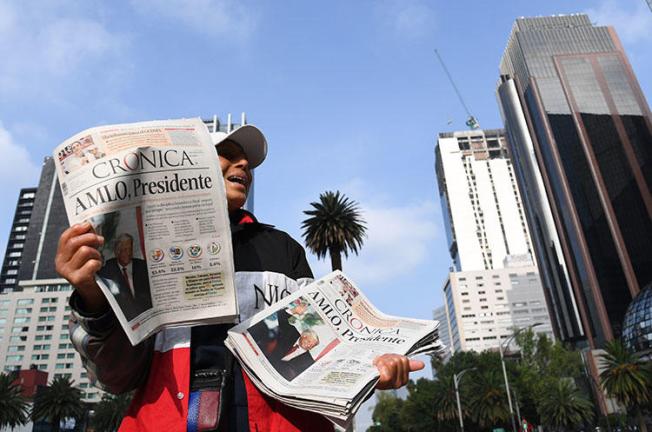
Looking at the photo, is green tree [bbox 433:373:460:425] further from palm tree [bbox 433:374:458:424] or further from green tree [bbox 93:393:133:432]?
green tree [bbox 93:393:133:432]

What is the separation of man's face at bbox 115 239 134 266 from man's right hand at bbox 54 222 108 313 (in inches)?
2.3

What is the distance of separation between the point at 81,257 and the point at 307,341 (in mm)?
948

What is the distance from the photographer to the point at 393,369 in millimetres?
1708

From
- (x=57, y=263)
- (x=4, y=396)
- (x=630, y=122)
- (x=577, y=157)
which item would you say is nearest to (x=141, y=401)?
(x=57, y=263)

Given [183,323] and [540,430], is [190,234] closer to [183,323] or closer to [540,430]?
[183,323]

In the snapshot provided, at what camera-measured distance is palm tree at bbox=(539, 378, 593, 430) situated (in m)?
45.8

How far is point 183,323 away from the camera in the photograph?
63.1 inches

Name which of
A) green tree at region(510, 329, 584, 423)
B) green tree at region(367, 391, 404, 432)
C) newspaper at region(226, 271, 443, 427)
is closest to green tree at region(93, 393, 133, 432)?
green tree at region(367, 391, 404, 432)

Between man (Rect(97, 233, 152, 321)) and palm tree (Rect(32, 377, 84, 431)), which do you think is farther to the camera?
palm tree (Rect(32, 377, 84, 431))

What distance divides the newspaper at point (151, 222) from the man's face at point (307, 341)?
40 centimetres

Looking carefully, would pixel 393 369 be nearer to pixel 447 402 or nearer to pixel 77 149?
pixel 77 149

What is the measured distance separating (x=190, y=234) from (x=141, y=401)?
696 millimetres

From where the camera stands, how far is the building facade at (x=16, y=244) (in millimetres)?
116375

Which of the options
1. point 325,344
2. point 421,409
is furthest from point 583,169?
point 325,344
